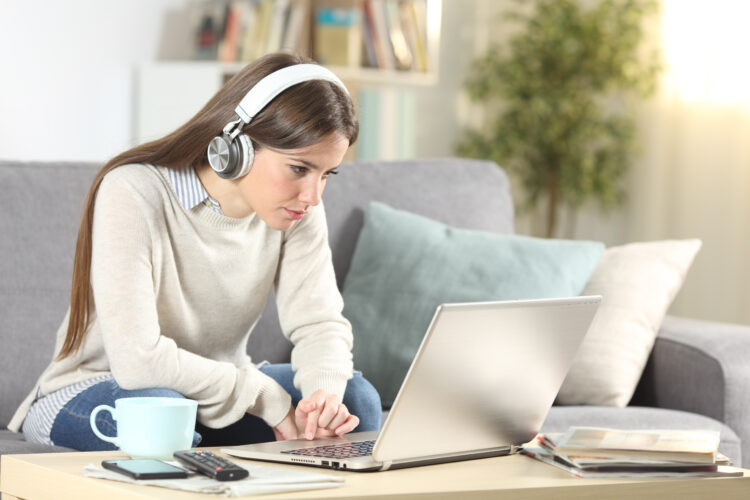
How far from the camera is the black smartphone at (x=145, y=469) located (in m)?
1.05

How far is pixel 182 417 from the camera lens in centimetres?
121

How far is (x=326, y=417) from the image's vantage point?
1427 millimetres

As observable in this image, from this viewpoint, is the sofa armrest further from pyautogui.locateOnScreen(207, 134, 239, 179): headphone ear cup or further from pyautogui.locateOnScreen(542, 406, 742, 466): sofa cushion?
pyautogui.locateOnScreen(207, 134, 239, 179): headphone ear cup

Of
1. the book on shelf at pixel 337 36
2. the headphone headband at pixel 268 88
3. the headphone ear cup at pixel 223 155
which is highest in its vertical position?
the book on shelf at pixel 337 36

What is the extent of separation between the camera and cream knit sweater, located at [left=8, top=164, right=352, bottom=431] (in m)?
1.44

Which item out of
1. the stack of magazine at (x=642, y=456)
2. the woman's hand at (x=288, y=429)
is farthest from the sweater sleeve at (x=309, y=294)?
the stack of magazine at (x=642, y=456)

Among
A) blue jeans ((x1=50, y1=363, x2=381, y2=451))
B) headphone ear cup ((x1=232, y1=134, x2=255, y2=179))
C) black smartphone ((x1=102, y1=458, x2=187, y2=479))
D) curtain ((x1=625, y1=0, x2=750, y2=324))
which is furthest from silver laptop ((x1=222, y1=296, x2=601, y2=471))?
curtain ((x1=625, y1=0, x2=750, y2=324))

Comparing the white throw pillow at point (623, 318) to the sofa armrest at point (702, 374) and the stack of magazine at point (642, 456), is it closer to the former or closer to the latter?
the sofa armrest at point (702, 374)

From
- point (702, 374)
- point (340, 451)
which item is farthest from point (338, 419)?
point (702, 374)

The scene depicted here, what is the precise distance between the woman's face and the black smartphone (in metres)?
0.50

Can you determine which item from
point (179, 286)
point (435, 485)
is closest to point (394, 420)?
point (435, 485)

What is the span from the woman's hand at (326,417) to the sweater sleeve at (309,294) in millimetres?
199

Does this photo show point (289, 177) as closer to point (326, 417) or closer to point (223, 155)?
point (223, 155)

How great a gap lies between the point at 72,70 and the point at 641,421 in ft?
7.36
